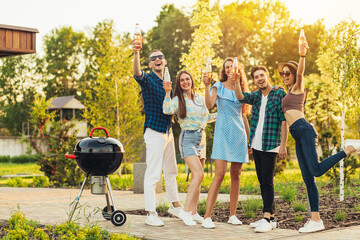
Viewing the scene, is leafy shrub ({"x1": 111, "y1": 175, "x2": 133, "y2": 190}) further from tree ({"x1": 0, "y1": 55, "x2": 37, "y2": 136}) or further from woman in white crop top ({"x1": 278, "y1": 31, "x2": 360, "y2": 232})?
tree ({"x1": 0, "y1": 55, "x2": 37, "y2": 136})

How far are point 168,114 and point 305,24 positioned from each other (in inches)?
1640

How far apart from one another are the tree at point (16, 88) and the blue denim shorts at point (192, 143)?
50899 mm

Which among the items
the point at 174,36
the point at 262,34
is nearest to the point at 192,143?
the point at 174,36

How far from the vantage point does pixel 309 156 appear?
20.4 ft

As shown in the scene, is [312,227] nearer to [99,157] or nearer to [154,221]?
[154,221]

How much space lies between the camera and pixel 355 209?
7.80m

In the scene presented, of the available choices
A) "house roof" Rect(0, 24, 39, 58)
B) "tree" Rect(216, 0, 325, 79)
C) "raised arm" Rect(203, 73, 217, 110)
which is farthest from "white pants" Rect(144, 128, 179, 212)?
"tree" Rect(216, 0, 325, 79)

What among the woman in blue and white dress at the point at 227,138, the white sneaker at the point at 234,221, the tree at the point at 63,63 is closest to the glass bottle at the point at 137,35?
the woman in blue and white dress at the point at 227,138

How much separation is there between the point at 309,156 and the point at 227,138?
1064 millimetres

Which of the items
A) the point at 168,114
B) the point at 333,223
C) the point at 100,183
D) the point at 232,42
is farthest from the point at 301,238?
the point at 232,42

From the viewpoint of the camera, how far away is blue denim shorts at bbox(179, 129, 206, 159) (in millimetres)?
6769

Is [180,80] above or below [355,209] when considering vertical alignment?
above

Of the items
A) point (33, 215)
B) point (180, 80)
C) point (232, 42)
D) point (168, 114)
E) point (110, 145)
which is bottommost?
point (33, 215)

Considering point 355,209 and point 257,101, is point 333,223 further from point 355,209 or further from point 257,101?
point 257,101
